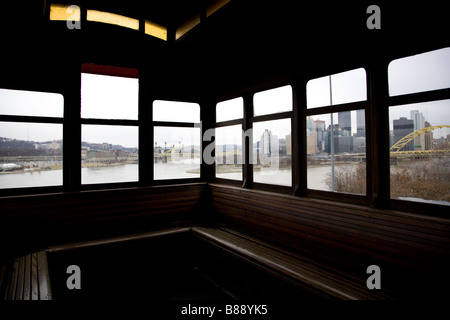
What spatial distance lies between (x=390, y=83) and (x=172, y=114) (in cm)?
337

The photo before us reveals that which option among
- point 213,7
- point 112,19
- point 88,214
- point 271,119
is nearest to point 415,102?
point 271,119

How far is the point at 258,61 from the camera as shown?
12.3 feet

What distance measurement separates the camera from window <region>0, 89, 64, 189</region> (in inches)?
139

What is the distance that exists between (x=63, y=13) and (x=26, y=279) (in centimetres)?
347

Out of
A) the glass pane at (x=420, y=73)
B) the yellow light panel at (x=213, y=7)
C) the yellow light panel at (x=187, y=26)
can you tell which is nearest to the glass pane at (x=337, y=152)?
the glass pane at (x=420, y=73)

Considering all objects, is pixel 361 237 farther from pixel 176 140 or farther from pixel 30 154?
pixel 30 154

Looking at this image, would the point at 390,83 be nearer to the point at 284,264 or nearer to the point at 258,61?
the point at 258,61

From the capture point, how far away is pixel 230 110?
466 cm

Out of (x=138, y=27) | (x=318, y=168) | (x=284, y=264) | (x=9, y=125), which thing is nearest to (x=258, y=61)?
(x=318, y=168)

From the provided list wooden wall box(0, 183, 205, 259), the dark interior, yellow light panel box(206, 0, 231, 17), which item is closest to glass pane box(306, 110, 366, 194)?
the dark interior

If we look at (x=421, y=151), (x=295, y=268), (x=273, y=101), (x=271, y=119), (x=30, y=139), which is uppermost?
(x=273, y=101)

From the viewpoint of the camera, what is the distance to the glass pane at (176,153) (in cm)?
461

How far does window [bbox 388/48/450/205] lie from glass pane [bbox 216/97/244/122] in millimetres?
2292

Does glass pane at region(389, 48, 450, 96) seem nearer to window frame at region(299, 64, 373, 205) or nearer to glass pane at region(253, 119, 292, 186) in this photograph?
window frame at region(299, 64, 373, 205)
